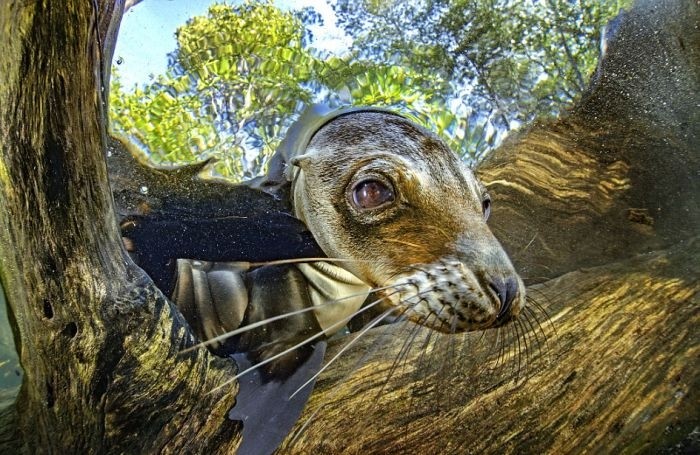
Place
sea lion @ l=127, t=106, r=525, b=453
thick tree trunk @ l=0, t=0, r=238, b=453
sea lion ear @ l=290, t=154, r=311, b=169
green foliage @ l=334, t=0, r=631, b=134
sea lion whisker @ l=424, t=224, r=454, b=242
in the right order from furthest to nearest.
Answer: green foliage @ l=334, t=0, r=631, b=134
sea lion ear @ l=290, t=154, r=311, b=169
sea lion whisker @ l=424, t=224, r=454, b=242
sea lion @ l=127, t=106, r=525, b=453
thick tree trunk @ l=0, t=0, r=238, b=453

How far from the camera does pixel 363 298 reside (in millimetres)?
3104

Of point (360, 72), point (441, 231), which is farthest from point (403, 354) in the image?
point (360, 72)

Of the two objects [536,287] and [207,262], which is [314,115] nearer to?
[207,262]

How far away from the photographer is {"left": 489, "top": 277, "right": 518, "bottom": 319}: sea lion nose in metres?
1.95

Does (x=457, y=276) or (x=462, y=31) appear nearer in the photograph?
(x=457, y=276)

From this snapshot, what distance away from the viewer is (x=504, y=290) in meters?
1.95

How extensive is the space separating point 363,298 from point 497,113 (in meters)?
1.49

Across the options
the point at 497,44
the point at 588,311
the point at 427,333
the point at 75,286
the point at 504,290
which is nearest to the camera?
the point at 75,286

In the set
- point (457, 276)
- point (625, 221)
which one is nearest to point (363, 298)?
point (457, 276)

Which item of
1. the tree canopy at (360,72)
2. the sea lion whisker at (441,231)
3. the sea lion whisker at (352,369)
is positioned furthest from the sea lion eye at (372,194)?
the tree canopy at (360,72)

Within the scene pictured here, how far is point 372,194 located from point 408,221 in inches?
7.5

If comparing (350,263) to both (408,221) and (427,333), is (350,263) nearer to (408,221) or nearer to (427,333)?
(408,221)

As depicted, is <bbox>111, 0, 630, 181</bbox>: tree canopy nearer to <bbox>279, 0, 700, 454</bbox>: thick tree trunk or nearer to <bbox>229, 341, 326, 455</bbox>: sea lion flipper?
<bbox>279, 0, 700, 454</bbox>: thick tree trunk

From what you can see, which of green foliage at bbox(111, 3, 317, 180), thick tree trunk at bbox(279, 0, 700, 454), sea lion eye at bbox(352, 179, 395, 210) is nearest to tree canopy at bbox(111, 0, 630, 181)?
green foliage at bbox(111, 3, 317, 180)
